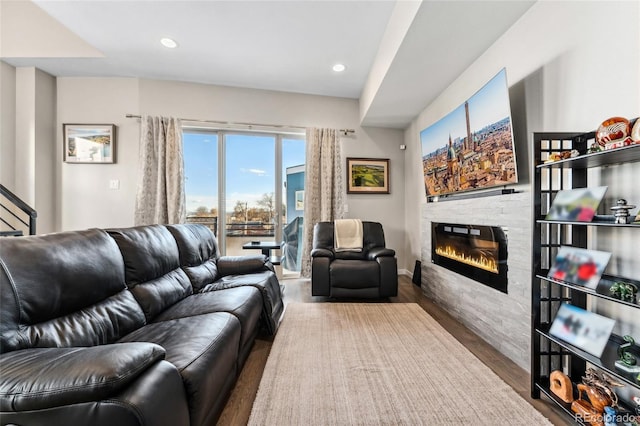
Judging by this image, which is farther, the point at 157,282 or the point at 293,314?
the point at 293,314

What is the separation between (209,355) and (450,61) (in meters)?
3.07

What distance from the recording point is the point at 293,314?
8.73ft

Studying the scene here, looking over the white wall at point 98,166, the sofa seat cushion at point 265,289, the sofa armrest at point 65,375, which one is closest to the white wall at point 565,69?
the sofa seat cushion at point 265,289


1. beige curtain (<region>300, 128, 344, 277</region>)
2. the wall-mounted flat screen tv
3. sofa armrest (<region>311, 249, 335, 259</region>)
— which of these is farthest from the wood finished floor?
beige curtain (<region>300, 128, 344, 277</region>)

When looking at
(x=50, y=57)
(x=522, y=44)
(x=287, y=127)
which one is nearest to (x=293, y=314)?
(x=287, y=127)

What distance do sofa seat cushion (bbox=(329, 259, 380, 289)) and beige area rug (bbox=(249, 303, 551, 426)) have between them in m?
0.64

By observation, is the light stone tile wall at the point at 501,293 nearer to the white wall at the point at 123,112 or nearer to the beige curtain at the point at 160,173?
the white wall at the point at 123,112

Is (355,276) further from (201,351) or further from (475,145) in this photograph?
(201,351)

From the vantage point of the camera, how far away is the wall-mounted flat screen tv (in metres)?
2.01

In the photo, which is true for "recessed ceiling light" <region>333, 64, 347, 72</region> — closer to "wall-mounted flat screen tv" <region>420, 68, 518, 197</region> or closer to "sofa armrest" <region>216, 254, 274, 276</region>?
"wall-mounted flat screen tv" <region>420, 68, 518, 197</region>

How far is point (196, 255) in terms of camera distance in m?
2.34

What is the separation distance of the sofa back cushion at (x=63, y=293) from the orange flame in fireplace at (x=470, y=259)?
250 centimetres

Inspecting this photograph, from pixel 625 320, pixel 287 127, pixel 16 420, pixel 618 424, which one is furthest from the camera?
pixel 287 127

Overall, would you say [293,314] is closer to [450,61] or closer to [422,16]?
[422,16]
